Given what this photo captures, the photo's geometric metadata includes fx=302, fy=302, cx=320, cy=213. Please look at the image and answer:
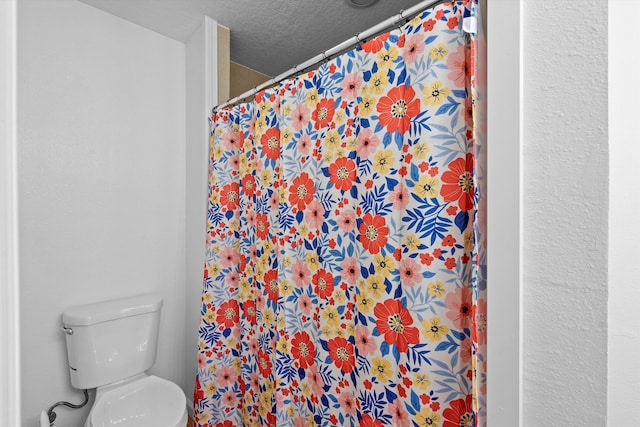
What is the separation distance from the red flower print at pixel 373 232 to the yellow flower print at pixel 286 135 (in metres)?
0.48

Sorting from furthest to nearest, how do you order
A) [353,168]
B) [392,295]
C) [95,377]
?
[95,377] < [353,168] < [392,295]

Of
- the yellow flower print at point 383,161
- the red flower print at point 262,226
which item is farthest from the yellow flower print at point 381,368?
the red flower print at point 262,226

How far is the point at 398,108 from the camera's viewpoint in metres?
0.87

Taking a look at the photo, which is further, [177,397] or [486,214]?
[177,397]

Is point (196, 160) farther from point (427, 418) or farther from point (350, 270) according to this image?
point (427, 418)

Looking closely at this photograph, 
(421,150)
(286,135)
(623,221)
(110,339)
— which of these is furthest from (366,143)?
(110,339)

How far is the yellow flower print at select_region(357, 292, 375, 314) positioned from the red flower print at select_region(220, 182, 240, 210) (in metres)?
0.87

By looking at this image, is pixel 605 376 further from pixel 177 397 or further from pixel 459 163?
pixel 177 397

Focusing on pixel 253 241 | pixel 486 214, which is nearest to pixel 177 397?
pixel 253 241

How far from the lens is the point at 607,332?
518 millimetres

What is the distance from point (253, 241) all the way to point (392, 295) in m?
0.76

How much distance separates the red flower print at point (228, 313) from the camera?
1.53 metres

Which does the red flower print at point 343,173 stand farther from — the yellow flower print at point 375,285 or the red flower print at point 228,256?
the red flower print at point 228,256

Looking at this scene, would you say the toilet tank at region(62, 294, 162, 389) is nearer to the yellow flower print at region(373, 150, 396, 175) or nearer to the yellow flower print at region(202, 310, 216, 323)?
the yellow flower print at region(202, 310, 216, 323)
